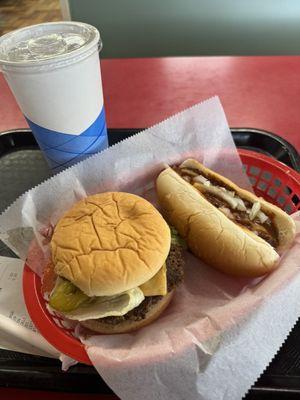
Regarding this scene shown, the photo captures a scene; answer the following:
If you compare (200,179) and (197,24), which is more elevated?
(197,24)

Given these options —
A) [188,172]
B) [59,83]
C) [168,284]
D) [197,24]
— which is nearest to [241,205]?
[188,172]

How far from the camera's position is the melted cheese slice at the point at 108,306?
0.76 metres

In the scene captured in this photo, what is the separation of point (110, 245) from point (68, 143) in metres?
0.32

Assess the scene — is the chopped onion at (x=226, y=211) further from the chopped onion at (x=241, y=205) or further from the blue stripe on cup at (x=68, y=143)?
the blue stripe on cup at (x=68, y=143)

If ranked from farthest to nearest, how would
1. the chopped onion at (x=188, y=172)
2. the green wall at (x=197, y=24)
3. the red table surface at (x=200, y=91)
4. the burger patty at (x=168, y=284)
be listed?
the green wall at (x=197, y=24) → the red table surface at (x=200, y=91) → the chopped onion at (x=188, y=172) → the burger patty at (x=168, y=284)

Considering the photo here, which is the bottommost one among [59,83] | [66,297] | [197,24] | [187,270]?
[187,270]

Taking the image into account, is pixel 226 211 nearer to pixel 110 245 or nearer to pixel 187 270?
pixel 187 270

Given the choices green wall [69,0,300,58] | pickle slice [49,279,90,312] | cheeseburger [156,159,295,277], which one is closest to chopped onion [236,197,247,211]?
cheeseburger [156,159,295,277]

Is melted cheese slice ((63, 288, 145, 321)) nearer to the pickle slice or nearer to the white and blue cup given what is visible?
the pickle slice

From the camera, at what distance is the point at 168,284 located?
0.84 m

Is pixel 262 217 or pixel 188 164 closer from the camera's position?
pixel 262 217

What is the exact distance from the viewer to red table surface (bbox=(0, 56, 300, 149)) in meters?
1.38

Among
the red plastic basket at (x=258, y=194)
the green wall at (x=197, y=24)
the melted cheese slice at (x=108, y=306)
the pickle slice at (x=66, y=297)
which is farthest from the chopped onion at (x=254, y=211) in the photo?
the green wall at (x=197, y=24)

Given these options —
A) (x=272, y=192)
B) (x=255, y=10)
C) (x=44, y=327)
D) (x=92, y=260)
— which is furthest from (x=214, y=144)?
(x=255, y=10)
